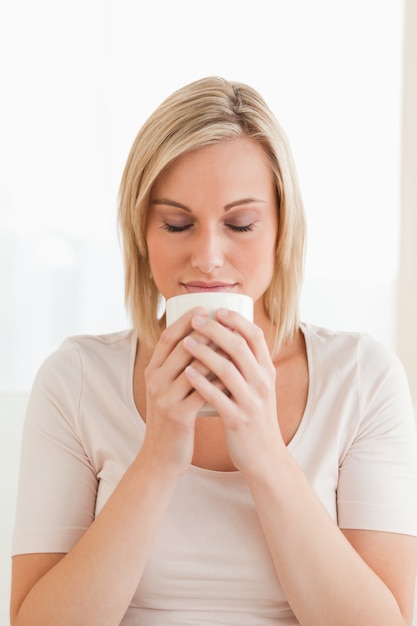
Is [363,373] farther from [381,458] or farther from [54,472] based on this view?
Answer: [54,472]

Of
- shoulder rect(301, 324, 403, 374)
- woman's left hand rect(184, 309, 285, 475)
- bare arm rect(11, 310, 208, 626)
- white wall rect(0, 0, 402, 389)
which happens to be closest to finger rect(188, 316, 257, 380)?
woman's left hand rect(184, 309, 285, 475)

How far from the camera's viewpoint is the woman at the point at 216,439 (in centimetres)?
123

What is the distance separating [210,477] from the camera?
1392 millimetres

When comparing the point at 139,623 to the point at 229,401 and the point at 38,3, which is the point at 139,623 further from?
the point at 38,3

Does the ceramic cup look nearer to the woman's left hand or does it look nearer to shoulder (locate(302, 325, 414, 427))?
the woman's left hand

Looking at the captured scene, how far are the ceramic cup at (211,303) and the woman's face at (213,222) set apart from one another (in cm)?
15

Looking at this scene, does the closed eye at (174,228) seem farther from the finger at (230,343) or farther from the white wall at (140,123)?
the white wall at (140,123)

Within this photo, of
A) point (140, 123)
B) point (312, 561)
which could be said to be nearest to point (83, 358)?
point (312, 561)

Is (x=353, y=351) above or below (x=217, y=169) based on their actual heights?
below

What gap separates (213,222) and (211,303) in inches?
8.9

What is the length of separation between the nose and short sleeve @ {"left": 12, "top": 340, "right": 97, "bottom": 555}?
334mm

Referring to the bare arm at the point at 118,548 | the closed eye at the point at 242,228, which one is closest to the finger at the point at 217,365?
the bare arm at the point at 118,548

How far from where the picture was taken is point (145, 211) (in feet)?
4.65

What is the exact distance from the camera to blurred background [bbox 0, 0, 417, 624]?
2.61 m
